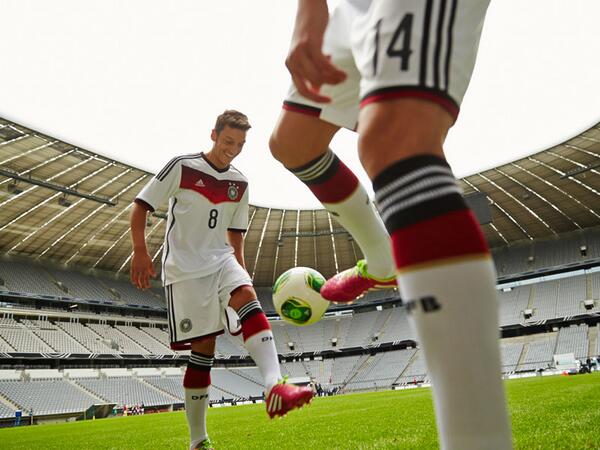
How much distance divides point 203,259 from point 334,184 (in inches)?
76.9

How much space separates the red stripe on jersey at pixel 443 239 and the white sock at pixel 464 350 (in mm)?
20

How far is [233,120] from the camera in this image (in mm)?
3635

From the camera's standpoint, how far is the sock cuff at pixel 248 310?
10.4 ft

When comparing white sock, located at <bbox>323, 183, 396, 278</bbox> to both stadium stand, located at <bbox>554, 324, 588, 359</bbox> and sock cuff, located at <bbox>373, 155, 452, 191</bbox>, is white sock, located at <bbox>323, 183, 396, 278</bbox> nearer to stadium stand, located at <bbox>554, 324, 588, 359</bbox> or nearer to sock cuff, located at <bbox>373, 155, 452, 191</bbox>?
sock cuff, located at <bbox>373, 155, 452, 191</bbox>

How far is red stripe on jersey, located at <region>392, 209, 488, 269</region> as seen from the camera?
0.87 m

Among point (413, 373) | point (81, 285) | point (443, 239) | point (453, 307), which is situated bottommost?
point (413, 373)

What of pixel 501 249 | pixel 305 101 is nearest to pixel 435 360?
pixel 305 101

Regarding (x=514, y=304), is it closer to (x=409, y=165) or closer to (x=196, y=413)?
(x=196, y=413)

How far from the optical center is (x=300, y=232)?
35.0 m

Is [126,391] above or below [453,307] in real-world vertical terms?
below

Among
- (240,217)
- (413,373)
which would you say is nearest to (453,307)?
(240,217)

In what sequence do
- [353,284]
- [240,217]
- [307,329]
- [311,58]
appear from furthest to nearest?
1. [307,329]
2. [240,217]
3. [353,284]
4. [311,58]

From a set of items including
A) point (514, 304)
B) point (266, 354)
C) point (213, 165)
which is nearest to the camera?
point (266, 354)

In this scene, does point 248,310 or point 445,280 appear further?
point 248,310
